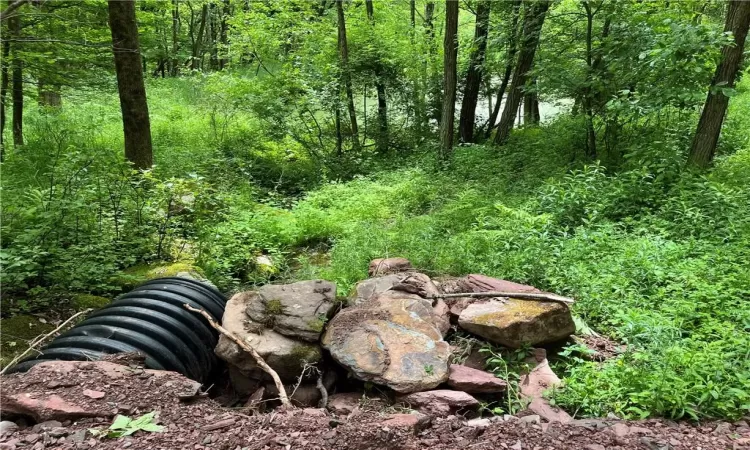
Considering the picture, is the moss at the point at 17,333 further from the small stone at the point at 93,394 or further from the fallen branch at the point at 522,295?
the fallen branch at the point at 522,295

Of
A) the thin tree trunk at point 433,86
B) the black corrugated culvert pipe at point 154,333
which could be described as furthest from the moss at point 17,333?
the thin tree trunk at point 433,86

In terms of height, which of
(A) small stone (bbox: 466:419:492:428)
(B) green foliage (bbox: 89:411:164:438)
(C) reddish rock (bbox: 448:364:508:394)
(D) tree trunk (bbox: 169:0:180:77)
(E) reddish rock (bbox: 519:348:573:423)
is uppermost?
(D) tree trunk (bbox: 169:0:180:77)

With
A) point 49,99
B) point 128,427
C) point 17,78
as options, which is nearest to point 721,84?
point 128,427

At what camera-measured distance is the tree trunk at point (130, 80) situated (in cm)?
671

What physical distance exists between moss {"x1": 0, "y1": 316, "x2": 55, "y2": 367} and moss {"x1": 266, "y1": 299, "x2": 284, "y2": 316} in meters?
1.91

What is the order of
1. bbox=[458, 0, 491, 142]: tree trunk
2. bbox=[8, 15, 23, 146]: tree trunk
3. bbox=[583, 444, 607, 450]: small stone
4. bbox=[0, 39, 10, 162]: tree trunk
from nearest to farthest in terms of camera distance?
bbox=[583, 444, 607, 450]: small stone, bbox=[0, 39, 10, 162]: tree trunk, bbox=[8, 15, 23, 146]: tree trunk, bbox=[458, 0, 491, 142]: tree trunk

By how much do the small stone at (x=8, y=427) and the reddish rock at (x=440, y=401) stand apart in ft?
7.13

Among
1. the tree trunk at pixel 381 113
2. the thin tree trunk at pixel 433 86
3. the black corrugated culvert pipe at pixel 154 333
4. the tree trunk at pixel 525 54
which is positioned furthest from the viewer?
the thin tree trunk at pixel 433 86

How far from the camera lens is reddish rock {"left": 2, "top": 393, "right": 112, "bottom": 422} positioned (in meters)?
2.46

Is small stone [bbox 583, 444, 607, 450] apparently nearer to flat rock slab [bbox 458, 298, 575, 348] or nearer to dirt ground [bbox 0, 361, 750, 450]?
dirt ground [bbox 0, 361, 750, 450]

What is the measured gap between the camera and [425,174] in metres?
9.87

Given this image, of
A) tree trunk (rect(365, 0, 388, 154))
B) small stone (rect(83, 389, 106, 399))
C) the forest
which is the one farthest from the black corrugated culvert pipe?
tree trunk (rect(365, 0, 388, 154))

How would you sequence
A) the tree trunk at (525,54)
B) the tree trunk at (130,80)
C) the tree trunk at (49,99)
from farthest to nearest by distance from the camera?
1. the tree trunk at (49,99)
2. the tree trunk at (525,54)
3. the tree trunk at (130,80)

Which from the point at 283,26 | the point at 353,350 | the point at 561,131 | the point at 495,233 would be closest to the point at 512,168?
the point at 561,131
